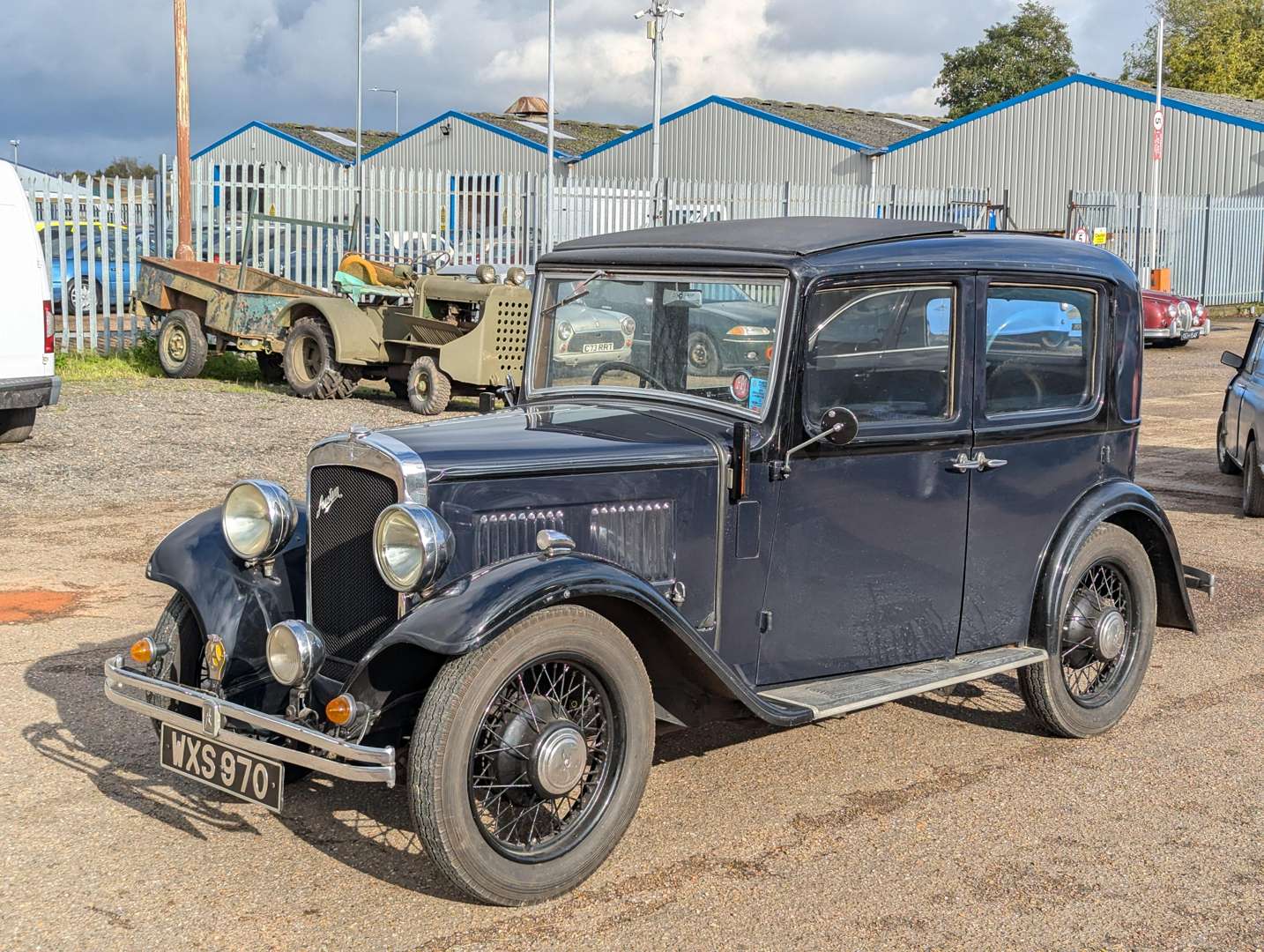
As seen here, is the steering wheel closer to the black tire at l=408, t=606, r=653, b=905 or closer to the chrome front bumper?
the black tire at l=408, t=606, r=653, b=905

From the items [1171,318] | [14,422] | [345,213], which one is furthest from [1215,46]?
[14,422]

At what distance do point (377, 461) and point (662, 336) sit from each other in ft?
4.05

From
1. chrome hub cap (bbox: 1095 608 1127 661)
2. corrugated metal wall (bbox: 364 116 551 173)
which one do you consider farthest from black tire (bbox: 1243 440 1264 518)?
corrugated metal wall (bbox: 364 116 551 173)

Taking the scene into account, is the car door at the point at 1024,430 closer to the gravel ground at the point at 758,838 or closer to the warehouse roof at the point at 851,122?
the gravel ground at the point at 758,838

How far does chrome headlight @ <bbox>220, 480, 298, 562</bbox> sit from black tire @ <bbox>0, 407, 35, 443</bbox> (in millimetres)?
7807

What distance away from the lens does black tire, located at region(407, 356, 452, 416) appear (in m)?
13.9

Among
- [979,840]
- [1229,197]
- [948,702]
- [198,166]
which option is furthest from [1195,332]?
[979,840]

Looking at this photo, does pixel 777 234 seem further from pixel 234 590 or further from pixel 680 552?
pixel 234 590

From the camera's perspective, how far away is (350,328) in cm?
1454

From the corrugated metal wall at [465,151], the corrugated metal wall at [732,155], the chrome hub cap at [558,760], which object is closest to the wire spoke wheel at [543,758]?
the chrome hub cap at [558,760]

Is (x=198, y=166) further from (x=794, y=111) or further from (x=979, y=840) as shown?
(x=794, y=111)

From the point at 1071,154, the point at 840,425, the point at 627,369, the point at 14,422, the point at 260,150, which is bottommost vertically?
the point at 14,422

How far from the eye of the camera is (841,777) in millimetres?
4773

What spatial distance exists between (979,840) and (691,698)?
0.97m
